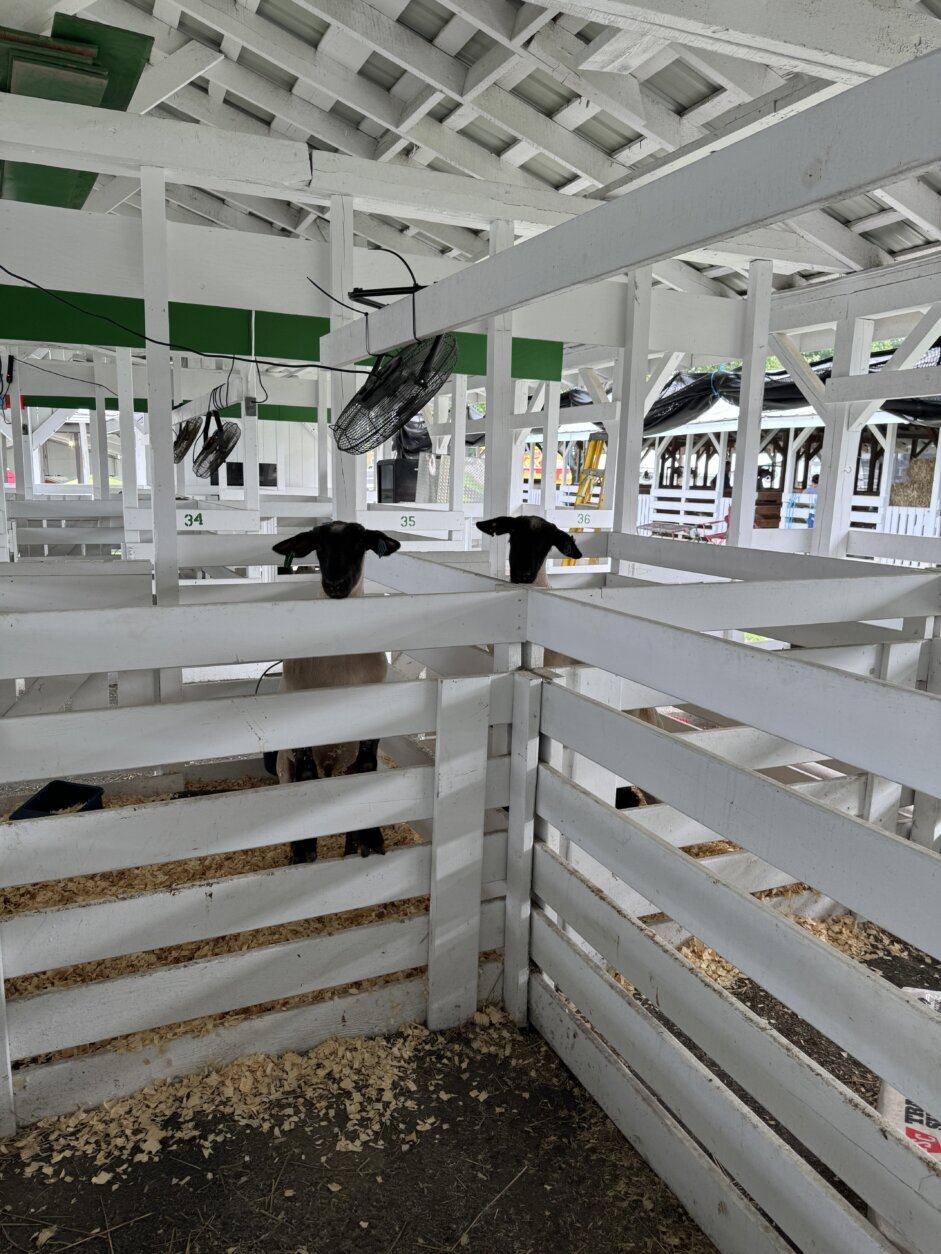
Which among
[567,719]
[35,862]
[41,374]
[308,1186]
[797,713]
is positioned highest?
[41,374]

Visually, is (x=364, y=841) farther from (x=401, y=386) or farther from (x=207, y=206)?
(x=207, y=206)

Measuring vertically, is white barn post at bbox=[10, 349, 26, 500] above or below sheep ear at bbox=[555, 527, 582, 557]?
above

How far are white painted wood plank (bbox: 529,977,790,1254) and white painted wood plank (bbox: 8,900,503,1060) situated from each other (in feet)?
1.52

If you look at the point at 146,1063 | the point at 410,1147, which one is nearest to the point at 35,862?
the point at 146,1063

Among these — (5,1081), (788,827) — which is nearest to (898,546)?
(788,827)

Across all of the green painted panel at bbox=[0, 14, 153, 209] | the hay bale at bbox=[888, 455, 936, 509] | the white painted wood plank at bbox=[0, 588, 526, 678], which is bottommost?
the white painted wood plank at bbox=[0, 588, 526, 678]

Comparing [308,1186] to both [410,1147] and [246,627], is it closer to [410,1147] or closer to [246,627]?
[410,1147]

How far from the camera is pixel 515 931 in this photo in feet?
8.41

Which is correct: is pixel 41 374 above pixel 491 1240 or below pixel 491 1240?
above

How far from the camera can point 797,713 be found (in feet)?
5.23

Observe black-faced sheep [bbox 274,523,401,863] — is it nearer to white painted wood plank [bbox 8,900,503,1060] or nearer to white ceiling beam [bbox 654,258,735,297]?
white painted wood plank [bbox 8,900,503,1060]

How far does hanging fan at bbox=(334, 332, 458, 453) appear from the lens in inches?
112

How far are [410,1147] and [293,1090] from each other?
0.38 m

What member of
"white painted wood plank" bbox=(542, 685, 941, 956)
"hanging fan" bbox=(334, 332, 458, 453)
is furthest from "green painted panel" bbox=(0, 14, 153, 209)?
"white painted wood plank" bbox=(542, 685, 941, 956)
